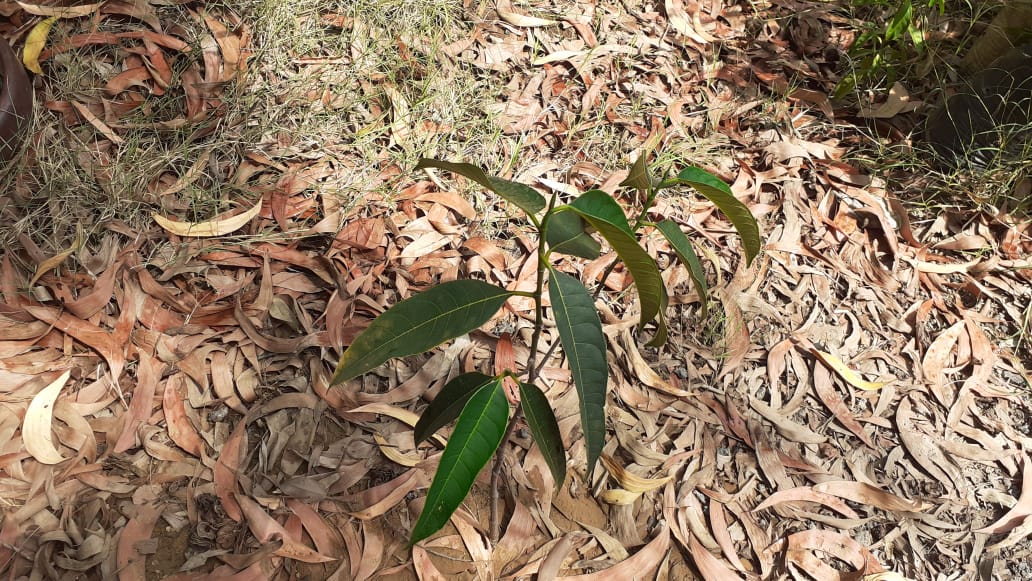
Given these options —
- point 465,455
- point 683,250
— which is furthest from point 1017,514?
point 465,455

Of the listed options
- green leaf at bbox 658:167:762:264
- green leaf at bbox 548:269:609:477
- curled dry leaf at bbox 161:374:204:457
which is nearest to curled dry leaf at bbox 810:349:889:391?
green leaf at bbox 658:167:762:264

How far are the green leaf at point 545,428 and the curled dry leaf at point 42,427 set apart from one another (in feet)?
3.20

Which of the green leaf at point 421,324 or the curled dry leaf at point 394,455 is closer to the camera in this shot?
the green leaf at point 421,324

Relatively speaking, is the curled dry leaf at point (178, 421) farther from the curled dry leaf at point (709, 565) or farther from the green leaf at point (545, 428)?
the curled dry leaf at point (709, 565)

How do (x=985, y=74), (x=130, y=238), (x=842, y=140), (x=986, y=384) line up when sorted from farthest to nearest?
1. (x=842, y=140)
2. (x=985, y=74)
3. (x=986, y=384)
4. (x=130, y=238)

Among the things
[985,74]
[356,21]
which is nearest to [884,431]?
[985,74]

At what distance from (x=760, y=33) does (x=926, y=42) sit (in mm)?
492

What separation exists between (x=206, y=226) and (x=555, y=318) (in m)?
1.09

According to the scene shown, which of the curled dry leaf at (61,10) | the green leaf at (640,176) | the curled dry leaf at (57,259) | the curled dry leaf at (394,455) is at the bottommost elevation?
the curled dry leaf at (394,455)

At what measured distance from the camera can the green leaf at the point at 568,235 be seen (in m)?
0.88

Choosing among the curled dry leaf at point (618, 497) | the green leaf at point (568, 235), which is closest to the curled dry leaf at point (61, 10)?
the green leaf at point (568, 235)

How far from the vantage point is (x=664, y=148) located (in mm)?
1971

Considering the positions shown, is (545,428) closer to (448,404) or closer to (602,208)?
(448,404)

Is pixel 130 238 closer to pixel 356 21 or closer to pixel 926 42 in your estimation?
pixel 356 21
